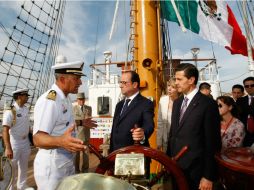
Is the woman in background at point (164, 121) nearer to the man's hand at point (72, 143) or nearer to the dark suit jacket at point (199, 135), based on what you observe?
the dark suit jacket at point (199, 135)

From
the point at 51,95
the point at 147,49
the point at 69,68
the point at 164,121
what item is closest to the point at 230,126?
the point at 164,121

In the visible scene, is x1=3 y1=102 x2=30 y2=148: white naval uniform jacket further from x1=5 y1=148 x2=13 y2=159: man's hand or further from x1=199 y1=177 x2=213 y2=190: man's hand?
x1=199 y1=177 x2=213 y2=190: man's hand

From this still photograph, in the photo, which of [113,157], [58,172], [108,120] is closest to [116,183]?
[113,157]

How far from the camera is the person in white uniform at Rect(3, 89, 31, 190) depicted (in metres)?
3.67

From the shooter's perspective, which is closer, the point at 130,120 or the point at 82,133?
the point at 130,120

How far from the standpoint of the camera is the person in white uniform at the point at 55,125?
1.56 metres

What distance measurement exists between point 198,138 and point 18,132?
2911 mm

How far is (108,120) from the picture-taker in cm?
835

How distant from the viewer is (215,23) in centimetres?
616

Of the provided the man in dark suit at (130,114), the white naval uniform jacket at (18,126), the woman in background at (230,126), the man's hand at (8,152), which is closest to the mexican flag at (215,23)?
the woman in background at (230,126)

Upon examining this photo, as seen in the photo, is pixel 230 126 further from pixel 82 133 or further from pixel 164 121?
pixel 82 133

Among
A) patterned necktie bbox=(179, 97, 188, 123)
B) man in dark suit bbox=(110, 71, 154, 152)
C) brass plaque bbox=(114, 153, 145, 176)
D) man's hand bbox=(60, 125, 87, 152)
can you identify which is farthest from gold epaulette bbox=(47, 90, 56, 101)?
patterned necktie bbox=(179, 97, 188, 123)

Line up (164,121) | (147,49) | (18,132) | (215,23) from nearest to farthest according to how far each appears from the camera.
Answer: (164,121), (18,132), (147,49), (215,23)

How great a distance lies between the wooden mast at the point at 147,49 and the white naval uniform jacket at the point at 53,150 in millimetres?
2821
